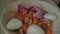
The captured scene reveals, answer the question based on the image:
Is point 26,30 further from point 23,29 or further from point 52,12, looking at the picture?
point 52,12

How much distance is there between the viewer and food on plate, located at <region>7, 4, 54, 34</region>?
41 cm

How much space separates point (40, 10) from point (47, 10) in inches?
1.3

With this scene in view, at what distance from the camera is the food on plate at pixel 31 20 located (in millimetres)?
413

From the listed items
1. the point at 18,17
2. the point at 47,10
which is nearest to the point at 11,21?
the point at 18,17

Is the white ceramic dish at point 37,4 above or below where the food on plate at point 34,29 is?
above

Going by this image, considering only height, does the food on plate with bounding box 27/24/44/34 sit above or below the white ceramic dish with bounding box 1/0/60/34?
below

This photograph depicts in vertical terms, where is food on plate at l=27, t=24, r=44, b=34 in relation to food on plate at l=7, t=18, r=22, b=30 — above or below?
below

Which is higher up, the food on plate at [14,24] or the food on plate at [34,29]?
the food on plate at [14,24]

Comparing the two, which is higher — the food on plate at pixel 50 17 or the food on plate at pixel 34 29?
the food on plate at pixel 50 17

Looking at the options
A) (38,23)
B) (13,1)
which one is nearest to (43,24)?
(38,23)

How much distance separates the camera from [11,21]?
0.43 m

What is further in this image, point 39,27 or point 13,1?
point 13,1

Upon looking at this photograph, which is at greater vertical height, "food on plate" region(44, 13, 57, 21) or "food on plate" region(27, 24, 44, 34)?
"food on plate" region(44, 13, 57, 21)

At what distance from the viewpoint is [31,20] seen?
43cm
